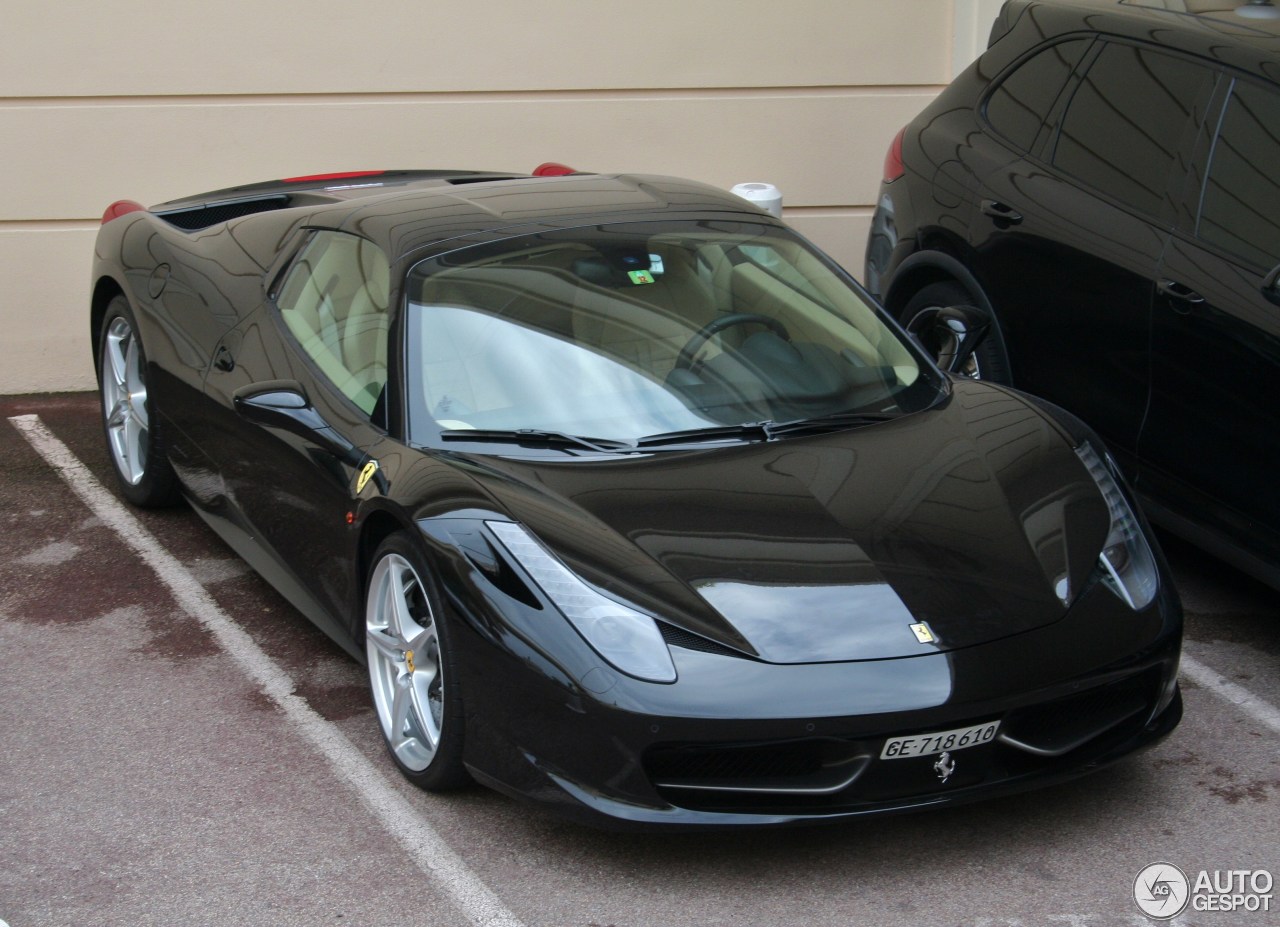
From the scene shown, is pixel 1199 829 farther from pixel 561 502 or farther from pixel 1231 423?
pixel 561 502

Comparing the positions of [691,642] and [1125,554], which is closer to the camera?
[691,642]

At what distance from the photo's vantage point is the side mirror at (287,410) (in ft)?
13.9

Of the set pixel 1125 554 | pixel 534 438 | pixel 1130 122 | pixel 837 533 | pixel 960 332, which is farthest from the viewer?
pixel 1130 122

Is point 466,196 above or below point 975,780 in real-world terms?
above

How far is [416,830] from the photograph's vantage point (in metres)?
3.65

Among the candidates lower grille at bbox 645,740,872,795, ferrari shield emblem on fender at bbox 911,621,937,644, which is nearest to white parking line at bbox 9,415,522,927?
lower grille at bbox 645,740,872,795

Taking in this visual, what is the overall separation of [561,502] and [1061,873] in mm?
1381

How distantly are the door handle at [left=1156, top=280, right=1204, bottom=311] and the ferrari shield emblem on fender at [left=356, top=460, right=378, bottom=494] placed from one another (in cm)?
238

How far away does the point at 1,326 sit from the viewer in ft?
24.6

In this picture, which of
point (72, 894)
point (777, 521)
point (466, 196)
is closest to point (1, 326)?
point (466, 196)

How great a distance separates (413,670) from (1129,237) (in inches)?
103

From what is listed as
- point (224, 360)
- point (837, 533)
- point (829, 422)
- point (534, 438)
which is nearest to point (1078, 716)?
point (837, 533)

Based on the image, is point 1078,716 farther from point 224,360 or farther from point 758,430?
point 224,360

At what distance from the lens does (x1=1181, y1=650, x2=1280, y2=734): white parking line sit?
13.6 feet
